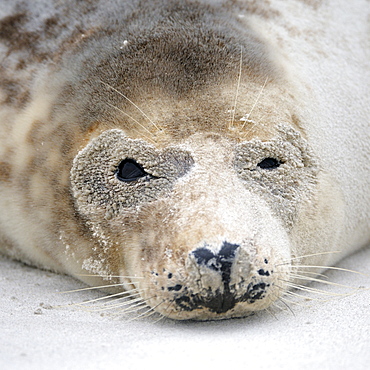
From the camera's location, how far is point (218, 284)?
259cm

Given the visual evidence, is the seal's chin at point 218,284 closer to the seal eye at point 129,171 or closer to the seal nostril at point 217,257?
the seal nostril at point 217,257

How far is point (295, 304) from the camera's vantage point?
3.04 metres

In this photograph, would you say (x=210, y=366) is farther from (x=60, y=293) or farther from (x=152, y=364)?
(x=60, y=293)

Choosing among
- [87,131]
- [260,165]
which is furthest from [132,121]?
[260,165]

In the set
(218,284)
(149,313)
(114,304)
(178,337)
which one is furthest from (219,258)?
(114,304)

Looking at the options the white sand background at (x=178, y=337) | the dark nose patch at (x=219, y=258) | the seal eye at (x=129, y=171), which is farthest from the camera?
the seal eye at (x=129, y=171)

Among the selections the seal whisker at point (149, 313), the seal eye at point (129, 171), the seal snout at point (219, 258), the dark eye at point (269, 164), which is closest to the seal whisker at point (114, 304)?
the seal whisker at point (149, 313)

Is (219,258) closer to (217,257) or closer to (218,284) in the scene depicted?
(217,257)

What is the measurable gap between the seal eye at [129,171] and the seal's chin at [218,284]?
0.50 metres

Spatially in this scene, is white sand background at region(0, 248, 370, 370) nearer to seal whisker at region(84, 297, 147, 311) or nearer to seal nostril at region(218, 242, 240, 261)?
seal whisker at region(84, 297, 147, 311)

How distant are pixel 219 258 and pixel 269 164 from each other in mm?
736

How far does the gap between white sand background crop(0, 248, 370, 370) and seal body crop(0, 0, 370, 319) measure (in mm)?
141

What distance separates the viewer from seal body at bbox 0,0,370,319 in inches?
108

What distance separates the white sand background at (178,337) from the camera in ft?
7.17
